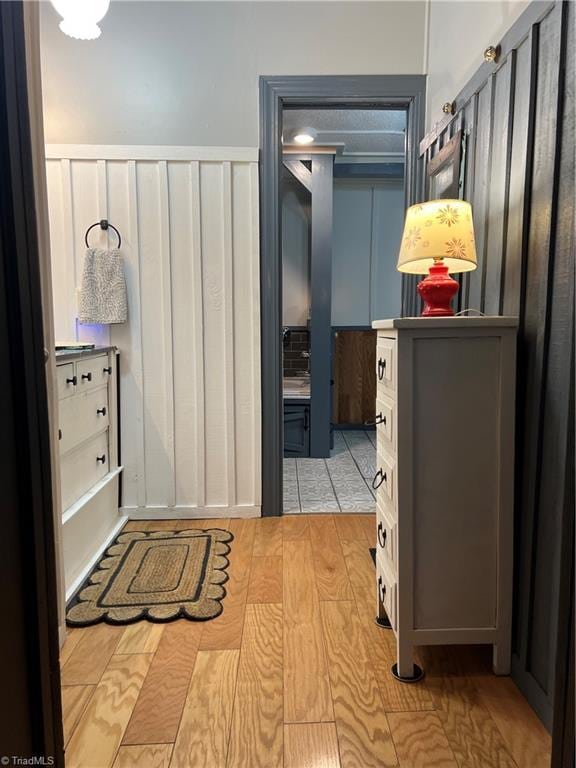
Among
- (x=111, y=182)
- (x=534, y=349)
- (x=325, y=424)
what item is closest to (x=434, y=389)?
(x=534, y=349)

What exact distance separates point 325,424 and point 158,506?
1.63m

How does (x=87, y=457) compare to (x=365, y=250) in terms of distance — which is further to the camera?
(x=365, y=250)

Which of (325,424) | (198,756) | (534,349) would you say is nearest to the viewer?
(198,756)

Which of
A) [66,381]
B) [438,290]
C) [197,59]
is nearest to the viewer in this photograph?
[438,290]

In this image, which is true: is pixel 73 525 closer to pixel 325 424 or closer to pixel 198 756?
pixel 198 756

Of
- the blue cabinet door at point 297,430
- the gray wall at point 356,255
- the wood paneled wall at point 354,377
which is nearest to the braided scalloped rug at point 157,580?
the blue cabinet door at point 297,430

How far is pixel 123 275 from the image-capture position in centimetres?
254

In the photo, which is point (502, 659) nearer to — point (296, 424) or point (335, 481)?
point (335, 481)

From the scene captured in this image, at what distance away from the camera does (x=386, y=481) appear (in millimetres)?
1554

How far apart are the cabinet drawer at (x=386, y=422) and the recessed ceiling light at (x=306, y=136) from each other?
2.74 metres

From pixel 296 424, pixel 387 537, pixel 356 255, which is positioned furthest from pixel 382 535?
pixel 356 255

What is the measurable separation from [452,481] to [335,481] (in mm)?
1991

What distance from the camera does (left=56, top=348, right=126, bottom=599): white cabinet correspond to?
1938 mm

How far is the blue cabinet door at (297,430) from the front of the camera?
3945mm
